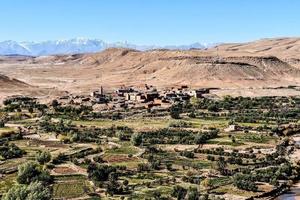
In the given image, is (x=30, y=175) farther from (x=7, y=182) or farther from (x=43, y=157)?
(x=43, y=157)

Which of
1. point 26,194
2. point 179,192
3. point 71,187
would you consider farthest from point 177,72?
point 26,194

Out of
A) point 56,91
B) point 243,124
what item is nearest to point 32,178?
point 243,124

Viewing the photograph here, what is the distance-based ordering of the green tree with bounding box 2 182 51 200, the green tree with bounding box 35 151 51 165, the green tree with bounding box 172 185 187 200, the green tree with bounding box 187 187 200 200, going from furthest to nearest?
1. the green tree with bounding box 35 151 51 165
2. the green tree with bounding box 172 185 187 200
3. the green tree with bounding box 187 187 200 200
4. the green tree with bounding box 2 182 51 200

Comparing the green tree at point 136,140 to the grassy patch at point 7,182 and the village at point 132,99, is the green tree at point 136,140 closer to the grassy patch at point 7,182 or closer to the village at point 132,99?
the grassy patch at point 7,182

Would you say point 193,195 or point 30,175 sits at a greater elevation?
point 30,175

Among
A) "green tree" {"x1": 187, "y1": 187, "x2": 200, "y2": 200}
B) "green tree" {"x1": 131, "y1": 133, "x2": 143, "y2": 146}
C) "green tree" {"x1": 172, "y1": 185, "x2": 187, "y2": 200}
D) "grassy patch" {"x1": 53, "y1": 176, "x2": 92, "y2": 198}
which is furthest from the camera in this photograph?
"green tree" {"x1": 131, "y1": 133, "x2": 143, "y2": 146}

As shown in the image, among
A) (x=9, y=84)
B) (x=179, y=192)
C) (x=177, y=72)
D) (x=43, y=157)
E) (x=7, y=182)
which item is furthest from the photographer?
(x=177, y=72)

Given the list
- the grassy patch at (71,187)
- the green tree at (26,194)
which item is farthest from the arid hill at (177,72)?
the green tree at (26,194)

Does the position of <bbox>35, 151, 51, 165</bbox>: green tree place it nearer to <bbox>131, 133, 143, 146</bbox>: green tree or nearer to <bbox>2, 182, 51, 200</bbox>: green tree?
<bbox>131, 133, 143, 146</bbox>: green tree

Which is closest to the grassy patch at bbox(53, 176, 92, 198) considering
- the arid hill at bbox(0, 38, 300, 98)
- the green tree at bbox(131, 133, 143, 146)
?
the green tree at bbox(131, 133, 143, 146)

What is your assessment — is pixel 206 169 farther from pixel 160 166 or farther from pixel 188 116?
pixel 188 116

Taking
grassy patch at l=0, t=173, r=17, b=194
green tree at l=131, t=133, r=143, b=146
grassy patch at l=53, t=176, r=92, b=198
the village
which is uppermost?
the village
